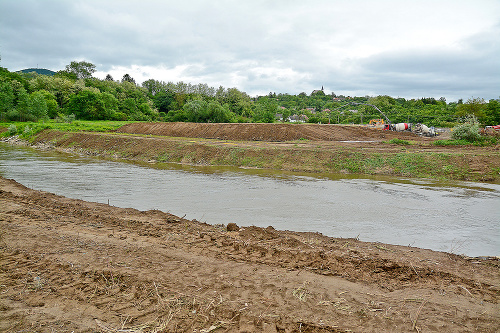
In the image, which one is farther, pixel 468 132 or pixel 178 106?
pixel 178 106

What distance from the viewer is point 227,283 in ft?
17.3

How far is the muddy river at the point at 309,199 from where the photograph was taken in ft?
32.6

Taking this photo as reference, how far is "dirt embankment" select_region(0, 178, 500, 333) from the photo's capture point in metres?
4.23

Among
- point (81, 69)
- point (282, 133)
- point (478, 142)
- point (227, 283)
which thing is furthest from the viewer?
point (81, 69)

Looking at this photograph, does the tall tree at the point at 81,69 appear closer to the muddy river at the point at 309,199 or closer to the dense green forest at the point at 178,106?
the dense green forest at the point at 178,106

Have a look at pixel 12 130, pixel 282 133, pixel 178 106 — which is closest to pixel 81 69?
pixel 178 106

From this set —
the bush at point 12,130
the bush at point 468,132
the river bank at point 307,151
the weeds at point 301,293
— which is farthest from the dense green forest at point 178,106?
the weeds at point 301,293

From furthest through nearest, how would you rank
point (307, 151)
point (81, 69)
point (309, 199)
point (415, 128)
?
point (81, 69) < point (415, 128) < point (307, 151) < point (309, 199)

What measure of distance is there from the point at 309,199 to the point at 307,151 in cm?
1054

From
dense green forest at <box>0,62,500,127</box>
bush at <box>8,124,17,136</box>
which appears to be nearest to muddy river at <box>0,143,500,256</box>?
bush at <box>8,124,17,136</box>

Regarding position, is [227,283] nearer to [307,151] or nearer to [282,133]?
[307,151]

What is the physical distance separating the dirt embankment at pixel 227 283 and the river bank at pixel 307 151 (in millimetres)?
14378

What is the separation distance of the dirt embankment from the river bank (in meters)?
14.4

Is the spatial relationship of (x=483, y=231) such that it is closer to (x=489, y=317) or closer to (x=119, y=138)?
(x=489, y=317)
